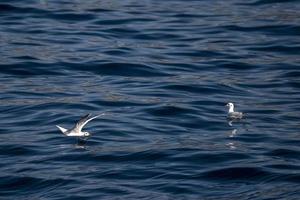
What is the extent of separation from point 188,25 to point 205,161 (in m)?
13.8

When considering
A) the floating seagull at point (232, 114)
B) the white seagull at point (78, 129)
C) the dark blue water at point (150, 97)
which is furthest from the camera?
the floating seagull at point (232, 114)

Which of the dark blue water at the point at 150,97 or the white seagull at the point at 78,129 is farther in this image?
the white seagull at the point at 78,129

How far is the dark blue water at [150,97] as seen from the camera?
65.3 feet

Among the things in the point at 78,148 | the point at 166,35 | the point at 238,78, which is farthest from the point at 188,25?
the point at 78,148

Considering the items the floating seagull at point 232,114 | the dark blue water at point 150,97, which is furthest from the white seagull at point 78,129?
the floating seagull at point 232,114

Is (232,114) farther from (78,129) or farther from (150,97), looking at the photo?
(78,129)

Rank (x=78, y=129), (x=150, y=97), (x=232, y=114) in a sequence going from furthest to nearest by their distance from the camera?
(x=150, y=97) → (x=232, y=114) → (x=78, y=129)

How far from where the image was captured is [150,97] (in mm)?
25969

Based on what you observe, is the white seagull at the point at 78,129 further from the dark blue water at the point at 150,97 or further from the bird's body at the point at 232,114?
the bird's body at the point at 232,114

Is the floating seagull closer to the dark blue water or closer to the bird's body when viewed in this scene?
the bird's body

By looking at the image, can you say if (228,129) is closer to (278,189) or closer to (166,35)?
(278,189)

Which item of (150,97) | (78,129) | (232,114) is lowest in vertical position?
(78,129)

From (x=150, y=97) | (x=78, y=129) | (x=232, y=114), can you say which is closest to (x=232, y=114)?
(x=232, y=114)

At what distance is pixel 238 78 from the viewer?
91.5ft
